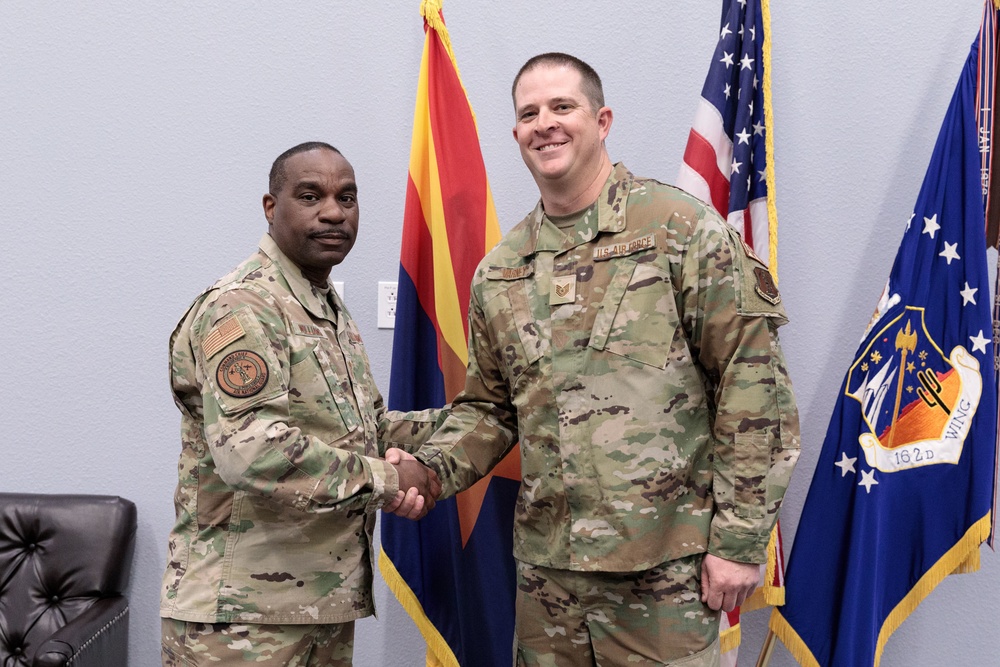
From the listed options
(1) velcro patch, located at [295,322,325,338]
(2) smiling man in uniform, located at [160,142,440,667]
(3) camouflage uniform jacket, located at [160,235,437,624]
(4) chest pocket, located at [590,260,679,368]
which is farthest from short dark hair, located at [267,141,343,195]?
(4) chest pocket, located at [590,260,679,368]

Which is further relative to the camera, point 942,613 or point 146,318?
point 146,318

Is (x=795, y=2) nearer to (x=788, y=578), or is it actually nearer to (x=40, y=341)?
(x=788, y=578)

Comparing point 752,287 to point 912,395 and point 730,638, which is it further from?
point 730,638

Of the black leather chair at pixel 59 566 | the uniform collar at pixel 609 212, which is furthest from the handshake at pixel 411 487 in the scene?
the black leather chair at pixel 59 566

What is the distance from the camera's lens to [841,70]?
2170 millimetres

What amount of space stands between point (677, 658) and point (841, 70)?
155 centimetres

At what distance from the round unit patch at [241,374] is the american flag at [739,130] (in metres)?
1.13

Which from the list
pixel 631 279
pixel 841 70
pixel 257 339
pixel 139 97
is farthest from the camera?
pixel 139 97

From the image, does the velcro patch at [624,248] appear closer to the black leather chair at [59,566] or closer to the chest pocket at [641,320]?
the chest pocket at [641,320]

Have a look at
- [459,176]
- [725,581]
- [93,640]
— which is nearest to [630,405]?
[725,581]

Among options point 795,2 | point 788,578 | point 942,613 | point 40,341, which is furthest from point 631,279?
point 40,341

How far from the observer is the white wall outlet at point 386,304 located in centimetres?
232

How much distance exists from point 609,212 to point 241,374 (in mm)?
780

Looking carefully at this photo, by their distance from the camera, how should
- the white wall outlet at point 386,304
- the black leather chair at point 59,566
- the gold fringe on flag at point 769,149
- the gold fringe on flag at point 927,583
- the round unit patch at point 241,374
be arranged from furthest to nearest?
the white wall outlet at point 386,304
the black leather chair at point 59,566
the gold fringe on flag at point 769,149
the gold fringe on flag at point 927,583
the round unit patch at point 241,374
